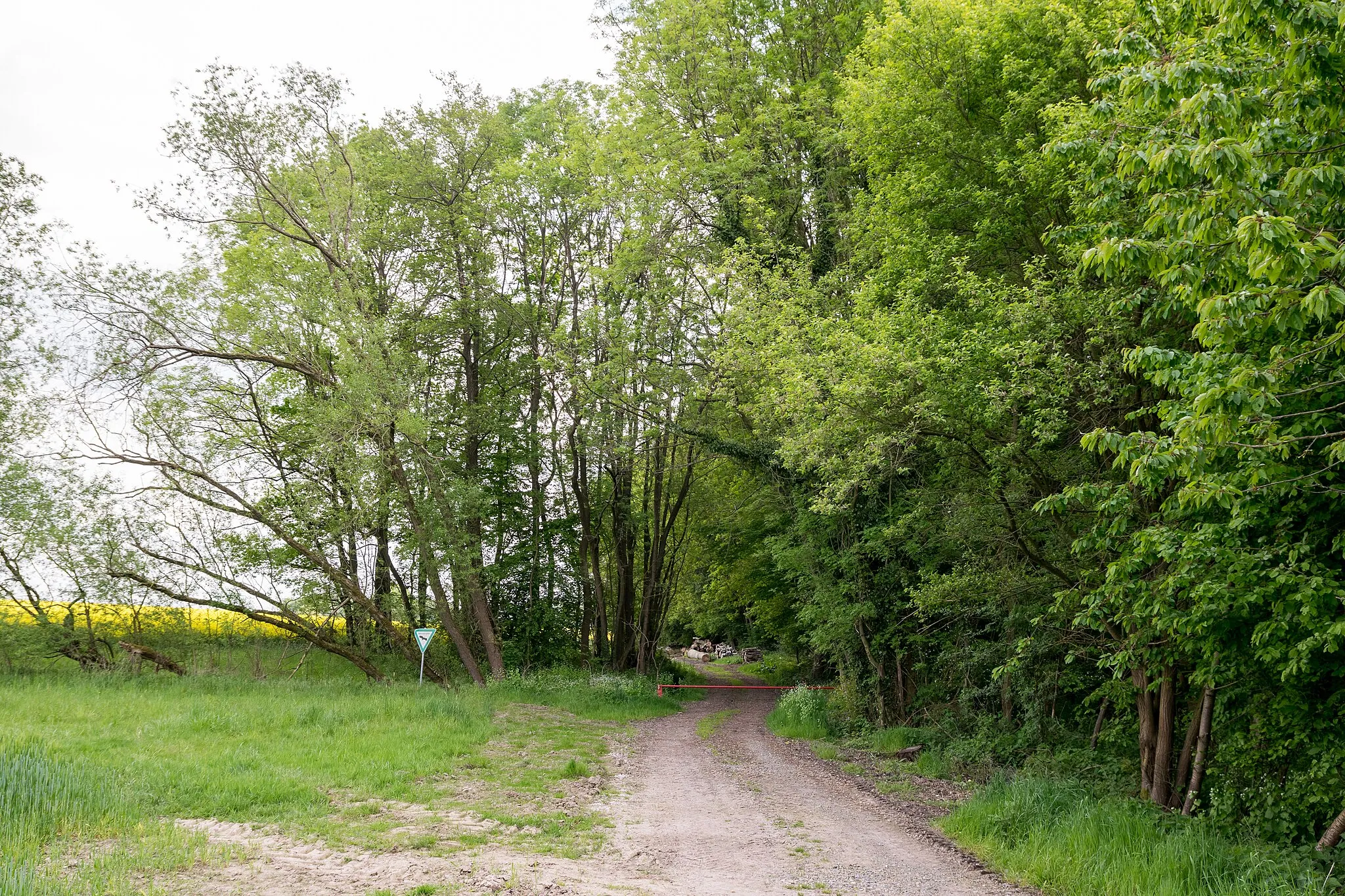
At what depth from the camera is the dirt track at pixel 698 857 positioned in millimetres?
5746

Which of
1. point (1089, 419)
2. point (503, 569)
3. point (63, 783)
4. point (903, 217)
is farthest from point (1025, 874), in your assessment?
point (503, 569)

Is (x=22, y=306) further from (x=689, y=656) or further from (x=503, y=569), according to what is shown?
(x=689, y=656)

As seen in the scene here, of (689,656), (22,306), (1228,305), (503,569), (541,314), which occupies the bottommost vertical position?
(689,656)

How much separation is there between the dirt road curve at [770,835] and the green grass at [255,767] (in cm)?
83

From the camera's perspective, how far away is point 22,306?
56.3 ft

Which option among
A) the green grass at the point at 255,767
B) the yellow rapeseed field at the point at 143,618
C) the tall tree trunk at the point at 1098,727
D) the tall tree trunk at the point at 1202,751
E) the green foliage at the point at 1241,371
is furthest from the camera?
the yellow rapeseed field at the point at 143,618

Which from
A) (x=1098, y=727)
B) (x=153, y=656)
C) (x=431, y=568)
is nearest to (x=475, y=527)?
(x=431, y=568)

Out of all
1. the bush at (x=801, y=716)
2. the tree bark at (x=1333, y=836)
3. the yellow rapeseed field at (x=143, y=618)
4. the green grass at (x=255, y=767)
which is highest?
the yellow rapeseed field at (x=143, y=618)

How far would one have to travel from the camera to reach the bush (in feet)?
54.3

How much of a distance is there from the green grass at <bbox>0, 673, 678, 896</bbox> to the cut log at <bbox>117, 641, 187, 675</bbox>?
1.18 m

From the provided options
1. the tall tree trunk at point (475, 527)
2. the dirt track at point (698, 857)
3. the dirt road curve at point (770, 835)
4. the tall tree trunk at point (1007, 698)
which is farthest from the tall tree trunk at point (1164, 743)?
the tall tree trunk at point (475, 527)

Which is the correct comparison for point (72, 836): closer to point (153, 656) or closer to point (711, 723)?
point (711, 723)

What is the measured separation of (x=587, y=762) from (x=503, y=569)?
1292cm

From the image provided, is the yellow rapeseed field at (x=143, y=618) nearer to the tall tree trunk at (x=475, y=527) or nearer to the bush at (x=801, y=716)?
the tall tree trunk at (x=475, y=527)
